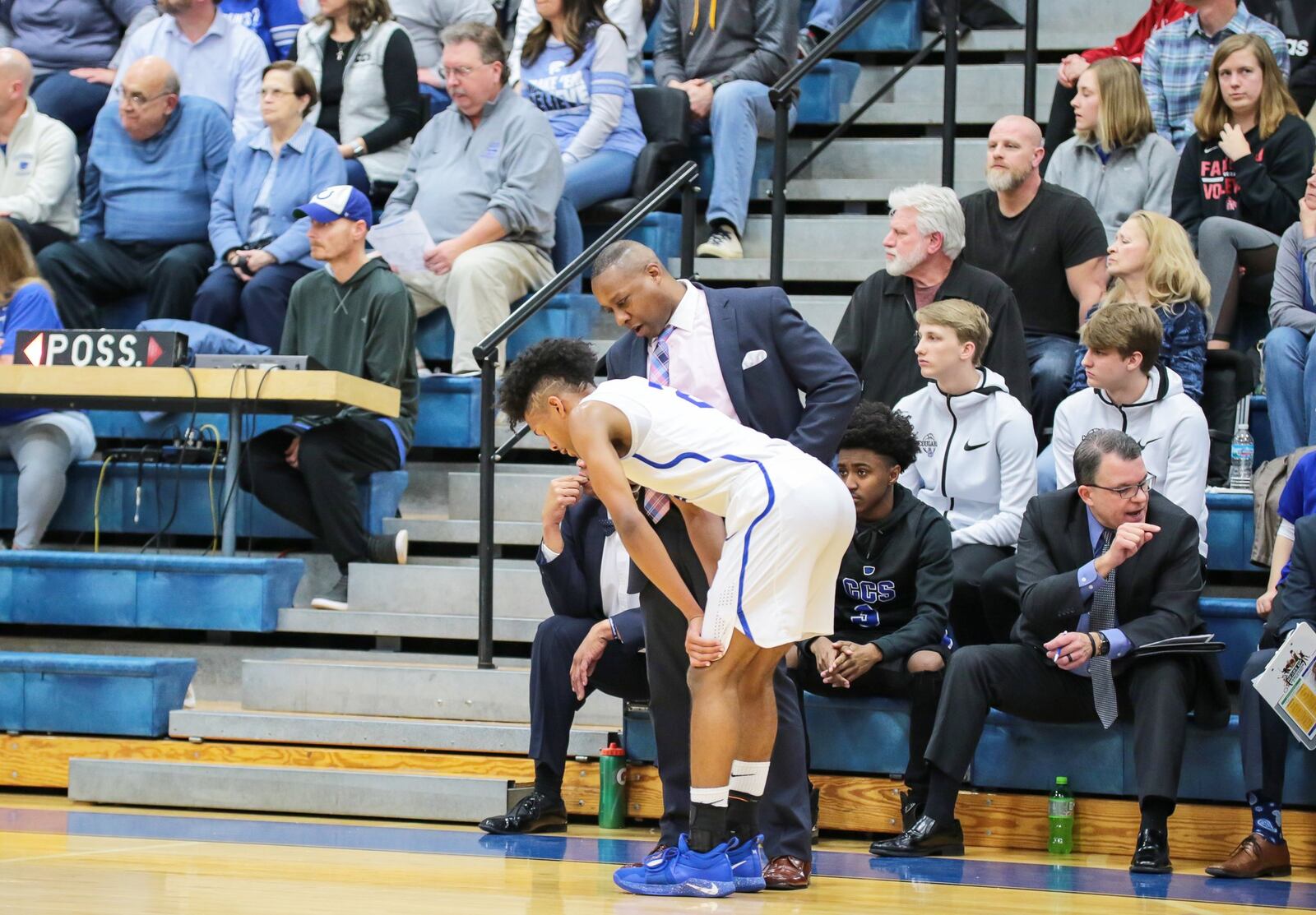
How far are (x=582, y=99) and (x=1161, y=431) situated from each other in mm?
3348

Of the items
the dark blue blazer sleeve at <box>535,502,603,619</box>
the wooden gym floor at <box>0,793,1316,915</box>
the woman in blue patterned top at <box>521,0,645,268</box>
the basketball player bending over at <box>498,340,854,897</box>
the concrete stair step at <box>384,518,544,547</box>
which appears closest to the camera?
the wooden gym floor at <box>0,793,1316,915</box>

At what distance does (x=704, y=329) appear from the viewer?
4.40m

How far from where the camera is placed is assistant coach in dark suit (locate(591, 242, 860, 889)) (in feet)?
Answer: 13.7

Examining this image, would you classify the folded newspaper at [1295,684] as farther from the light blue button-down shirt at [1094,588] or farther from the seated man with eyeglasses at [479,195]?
the seated man with eyeglasses at [479,195]

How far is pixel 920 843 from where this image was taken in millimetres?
4633

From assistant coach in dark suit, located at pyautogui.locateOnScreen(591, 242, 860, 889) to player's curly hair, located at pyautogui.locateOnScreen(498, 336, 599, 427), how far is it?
0.18 m

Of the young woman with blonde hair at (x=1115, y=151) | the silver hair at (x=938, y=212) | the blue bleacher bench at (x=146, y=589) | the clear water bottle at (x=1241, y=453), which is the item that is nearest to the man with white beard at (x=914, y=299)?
the silver hair at (x=938, y=212)

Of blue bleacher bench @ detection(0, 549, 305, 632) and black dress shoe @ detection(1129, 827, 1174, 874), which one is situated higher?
blue bleacher bench @ detection(0, 549, 305, 632)

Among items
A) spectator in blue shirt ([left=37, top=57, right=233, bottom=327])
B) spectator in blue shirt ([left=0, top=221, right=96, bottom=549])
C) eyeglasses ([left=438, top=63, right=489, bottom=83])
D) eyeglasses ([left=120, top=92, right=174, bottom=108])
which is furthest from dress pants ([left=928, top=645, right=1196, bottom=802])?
eyeglasses ([left=120, top=92, right=174, bottom=108])

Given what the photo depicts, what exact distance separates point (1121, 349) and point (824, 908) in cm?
222

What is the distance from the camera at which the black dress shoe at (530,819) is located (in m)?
4.89

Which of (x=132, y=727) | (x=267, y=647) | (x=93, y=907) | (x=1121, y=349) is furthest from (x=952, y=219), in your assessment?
(x=93, y=907)

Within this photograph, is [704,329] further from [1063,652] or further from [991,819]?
[991,819]

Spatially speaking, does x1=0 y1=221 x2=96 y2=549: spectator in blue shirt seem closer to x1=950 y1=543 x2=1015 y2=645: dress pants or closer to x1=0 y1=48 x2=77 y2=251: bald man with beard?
x1=0 y1=48 x2=77 y2=251: bald man with beard
